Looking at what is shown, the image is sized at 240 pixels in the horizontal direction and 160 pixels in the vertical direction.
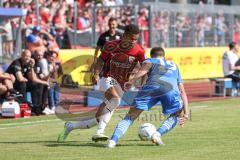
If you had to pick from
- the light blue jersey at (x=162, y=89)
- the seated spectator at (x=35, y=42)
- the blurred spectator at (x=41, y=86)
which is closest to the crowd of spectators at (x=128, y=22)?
the seated spectator at (x=35, y=42)

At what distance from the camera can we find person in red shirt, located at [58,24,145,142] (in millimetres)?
11430

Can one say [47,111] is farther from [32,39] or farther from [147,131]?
[147,131]

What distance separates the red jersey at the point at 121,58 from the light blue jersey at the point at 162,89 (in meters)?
0.51

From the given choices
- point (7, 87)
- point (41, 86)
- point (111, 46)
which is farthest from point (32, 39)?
point (111, 46)

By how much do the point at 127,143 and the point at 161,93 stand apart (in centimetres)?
99

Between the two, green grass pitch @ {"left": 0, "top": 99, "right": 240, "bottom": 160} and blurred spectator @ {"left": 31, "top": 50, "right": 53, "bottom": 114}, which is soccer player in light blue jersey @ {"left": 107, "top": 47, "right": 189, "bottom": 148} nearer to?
green grass pitch @ {"left": 0, "top": 99, "right": 240, "bottom": 160}

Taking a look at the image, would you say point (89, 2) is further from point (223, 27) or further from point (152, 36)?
point (223, 27)

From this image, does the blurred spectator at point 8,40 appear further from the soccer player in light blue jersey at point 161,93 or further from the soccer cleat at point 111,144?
the soccer cleat at point 111,144

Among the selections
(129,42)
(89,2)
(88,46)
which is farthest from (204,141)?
(89,2)

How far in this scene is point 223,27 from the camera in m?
31.5

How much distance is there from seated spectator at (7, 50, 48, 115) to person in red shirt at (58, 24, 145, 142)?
549 centimetres

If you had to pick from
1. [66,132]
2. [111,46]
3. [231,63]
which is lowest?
[231,63]

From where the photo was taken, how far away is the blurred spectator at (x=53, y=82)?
58.7 ft

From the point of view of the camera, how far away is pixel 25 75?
17391 millimetres
